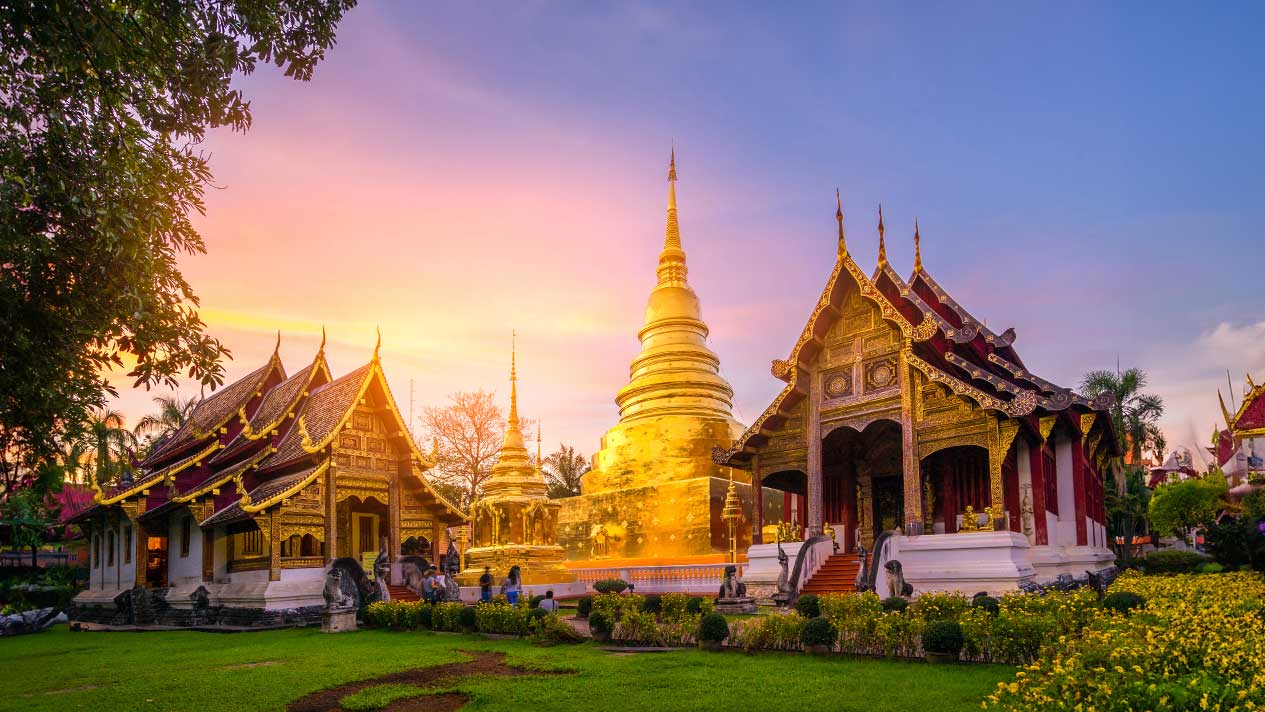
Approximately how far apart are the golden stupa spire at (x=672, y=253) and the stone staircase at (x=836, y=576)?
1803cm

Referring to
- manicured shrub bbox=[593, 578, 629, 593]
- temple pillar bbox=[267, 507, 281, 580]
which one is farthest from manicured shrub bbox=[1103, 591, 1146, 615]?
temple pillar bbox=[267, 507, 281, 580]

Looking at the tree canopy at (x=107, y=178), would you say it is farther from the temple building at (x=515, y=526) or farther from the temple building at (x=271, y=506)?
the temple building at (x=515, y=526)

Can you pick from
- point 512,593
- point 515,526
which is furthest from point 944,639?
point 515,526

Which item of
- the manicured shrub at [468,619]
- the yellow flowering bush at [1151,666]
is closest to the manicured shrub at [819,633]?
the yellow flowering bush at [1151,666]

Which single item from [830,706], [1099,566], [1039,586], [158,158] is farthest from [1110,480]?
[158,158]

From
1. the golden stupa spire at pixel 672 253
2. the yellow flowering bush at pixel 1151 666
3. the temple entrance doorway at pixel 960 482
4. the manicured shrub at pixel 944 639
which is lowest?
the manicured shrub at pixel 944 639

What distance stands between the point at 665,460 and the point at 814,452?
37.3 ft

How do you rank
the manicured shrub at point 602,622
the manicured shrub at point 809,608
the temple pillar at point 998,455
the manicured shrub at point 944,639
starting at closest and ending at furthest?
the manicured shrub at point 944,639 → the manicured shrub at point 809,608 → the manicured shrub at point 602,622 → the temple pillar at point 998,455

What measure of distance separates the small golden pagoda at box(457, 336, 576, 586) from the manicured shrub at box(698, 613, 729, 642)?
14177mm

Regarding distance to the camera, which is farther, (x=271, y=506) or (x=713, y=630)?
(x=271, y=506)

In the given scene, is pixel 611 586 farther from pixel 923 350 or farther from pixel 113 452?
pixel 113 452

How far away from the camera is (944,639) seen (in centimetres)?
988

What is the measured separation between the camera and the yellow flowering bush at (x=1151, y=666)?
17.8 feet

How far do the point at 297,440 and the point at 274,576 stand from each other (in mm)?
3572
